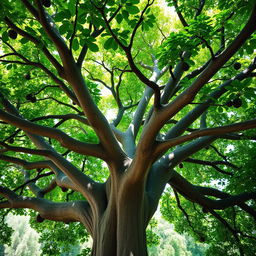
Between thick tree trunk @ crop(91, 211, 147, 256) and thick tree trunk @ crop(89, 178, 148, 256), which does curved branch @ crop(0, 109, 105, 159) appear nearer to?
thick tree trunk @ crop(89, 178, 148, 256)

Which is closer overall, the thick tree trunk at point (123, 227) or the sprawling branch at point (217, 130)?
the sprawling branch at point (217, 130)

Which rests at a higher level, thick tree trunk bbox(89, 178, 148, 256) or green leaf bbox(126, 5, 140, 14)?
green leaf bbox(126, 5, 140, 14)

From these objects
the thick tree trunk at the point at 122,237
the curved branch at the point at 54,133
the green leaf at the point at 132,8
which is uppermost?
the green leaf at the point at 132,8

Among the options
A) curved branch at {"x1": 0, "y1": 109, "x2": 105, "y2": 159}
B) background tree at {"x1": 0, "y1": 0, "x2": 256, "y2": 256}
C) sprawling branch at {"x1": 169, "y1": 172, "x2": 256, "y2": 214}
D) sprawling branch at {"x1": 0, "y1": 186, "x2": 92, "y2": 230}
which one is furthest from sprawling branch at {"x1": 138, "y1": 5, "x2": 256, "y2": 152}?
sprawling branch at {"x1": 169, "y1": 172, "x2": 256, "y2": 214}

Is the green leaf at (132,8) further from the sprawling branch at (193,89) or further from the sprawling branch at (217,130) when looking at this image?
the sprawling branch at (217,130)

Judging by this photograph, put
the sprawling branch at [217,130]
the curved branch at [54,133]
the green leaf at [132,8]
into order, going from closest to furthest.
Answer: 1. the green leaf at [132,8]
2. the sprawling branch at [217,130]
3. the curved branch at [54,133]

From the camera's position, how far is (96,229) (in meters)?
4.25

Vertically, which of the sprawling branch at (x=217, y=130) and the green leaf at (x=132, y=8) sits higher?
the green leaf at (x=132, y=8)

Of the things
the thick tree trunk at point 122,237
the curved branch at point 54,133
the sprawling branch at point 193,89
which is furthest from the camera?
the thick tree trunk at point 122,237

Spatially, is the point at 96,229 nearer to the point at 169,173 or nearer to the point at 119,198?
the point at 119,198

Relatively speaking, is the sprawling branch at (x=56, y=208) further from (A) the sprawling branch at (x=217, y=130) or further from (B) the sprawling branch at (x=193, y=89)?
(A) the sprawling branch at (x=217, y=130)

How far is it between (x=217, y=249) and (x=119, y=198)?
170 inches

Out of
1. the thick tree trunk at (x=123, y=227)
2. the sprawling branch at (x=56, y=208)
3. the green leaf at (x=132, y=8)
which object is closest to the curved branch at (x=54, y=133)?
the thick tree trunk at (x=123, y=227)

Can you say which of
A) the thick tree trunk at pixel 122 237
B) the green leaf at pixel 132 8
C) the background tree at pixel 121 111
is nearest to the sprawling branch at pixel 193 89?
the background tree at pixel 121 111
